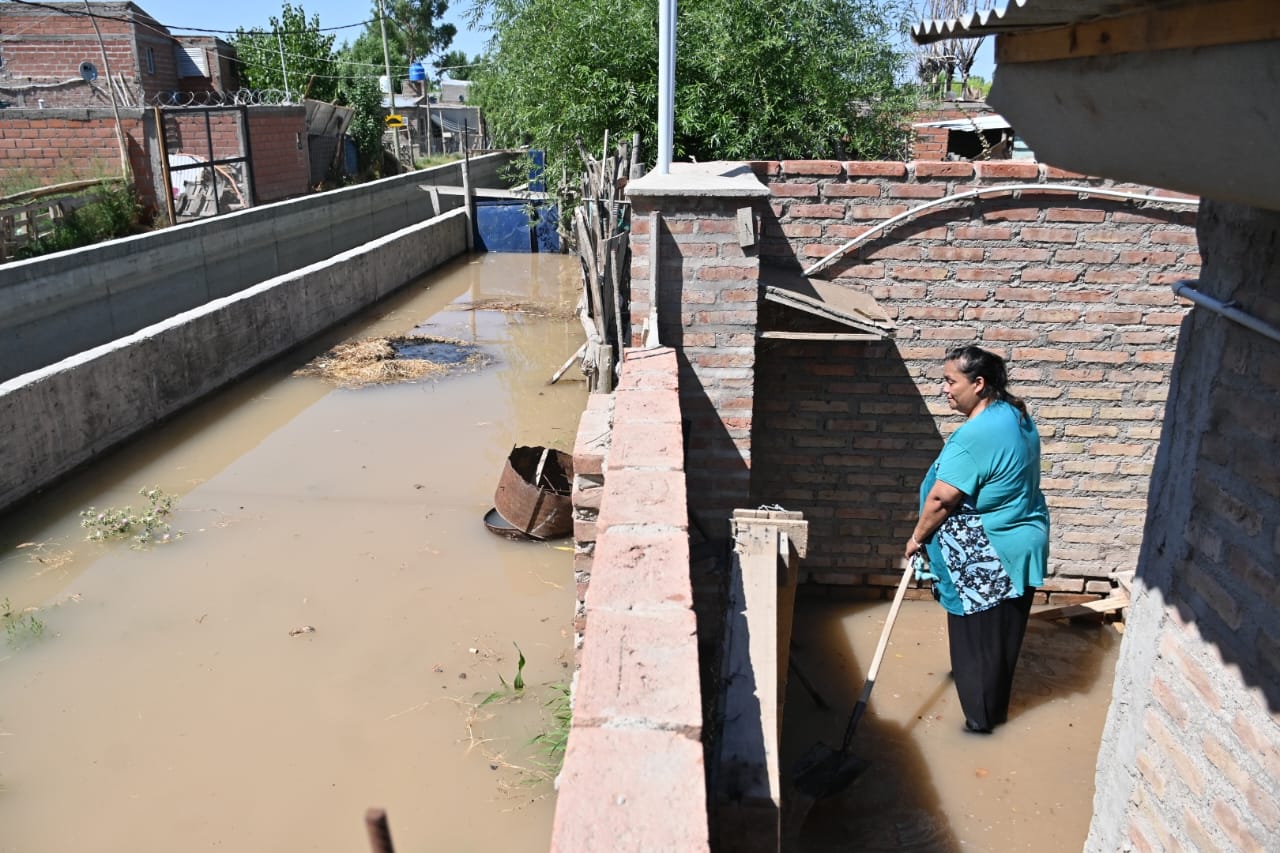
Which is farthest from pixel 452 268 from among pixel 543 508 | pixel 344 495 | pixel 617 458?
pixel 617 458

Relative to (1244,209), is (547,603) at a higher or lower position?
lower

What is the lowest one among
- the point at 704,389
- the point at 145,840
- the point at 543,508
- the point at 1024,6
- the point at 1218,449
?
the point at 145,840

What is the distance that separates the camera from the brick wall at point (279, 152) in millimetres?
15969

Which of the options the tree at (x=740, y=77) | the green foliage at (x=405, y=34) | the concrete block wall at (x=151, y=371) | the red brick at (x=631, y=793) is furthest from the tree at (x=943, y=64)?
the green foliage at (x=405, y=34)

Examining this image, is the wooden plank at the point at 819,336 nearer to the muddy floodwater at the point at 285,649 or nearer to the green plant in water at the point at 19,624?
the muddy floodwater at the point at 285,649

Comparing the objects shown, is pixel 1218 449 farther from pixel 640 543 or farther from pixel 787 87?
pixel 787 87

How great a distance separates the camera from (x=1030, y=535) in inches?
143

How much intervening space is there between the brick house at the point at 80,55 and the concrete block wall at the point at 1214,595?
1991 centimetres

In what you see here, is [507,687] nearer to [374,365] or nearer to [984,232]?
[984,232]

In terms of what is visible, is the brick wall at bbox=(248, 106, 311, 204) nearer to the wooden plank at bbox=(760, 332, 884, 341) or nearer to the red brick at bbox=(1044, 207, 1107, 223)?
the wooden plank at bbox=(760, 332, 884, 341)

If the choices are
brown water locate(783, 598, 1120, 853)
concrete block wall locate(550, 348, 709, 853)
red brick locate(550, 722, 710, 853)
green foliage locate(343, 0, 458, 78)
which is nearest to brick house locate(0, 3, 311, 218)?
brown water locate(783, 598, 1120, 853)

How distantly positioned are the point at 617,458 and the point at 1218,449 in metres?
1.49

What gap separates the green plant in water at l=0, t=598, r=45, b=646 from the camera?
4859 mm

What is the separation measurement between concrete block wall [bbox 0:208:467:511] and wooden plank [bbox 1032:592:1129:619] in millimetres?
6390
